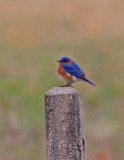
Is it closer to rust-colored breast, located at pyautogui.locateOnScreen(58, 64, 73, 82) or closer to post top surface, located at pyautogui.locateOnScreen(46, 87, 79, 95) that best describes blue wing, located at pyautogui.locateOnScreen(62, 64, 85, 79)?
rust-colored breast, located at pyautogui.locateOnScreen(58, 64, 73, 82)

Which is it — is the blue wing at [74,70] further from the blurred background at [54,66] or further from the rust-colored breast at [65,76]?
the blurred background at [54,66]

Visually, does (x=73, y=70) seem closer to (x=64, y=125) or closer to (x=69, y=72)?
(x=69, y=72)

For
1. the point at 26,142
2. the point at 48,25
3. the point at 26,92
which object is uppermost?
the point at 48,25

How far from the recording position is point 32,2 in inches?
635

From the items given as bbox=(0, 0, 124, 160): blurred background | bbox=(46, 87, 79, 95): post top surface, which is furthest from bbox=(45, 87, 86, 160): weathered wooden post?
bbox=(0, 0, 124, 160): blurred background

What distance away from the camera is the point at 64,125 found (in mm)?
2705

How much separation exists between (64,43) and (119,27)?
8.16 feet

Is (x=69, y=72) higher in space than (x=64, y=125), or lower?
higher

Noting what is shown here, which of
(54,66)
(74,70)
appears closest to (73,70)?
(74,70)

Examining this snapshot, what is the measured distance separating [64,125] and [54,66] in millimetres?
8540

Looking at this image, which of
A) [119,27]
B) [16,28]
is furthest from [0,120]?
[119,27]

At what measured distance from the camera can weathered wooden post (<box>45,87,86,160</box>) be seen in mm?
2699

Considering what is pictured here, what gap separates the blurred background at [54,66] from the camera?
710 centimetres

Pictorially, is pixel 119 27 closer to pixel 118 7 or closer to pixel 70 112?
pixel 118 7
